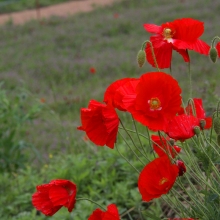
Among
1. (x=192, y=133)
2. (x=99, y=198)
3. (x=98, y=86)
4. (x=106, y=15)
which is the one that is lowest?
(x=106, y=15)

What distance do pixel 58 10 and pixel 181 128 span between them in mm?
13667

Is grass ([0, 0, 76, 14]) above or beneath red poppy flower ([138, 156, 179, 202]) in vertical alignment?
beneath

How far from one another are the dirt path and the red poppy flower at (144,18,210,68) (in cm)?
1198

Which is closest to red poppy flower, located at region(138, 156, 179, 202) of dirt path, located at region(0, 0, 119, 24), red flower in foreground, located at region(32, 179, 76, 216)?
red flower in foreground, located at region(32, 179, 76, 216)

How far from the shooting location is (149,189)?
156 centimetres

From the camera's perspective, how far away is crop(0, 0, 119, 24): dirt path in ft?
45.7

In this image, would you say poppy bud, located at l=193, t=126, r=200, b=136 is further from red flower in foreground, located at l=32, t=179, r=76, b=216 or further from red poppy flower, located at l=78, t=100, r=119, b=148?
red flower in foreground, located at l=32, t=179, r=76, b=216

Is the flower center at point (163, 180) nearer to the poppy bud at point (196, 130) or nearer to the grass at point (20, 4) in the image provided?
the poppy bud at point (196, 130)

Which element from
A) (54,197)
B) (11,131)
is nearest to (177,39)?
(54,197)

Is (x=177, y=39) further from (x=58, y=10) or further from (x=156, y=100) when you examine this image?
(x=58, y=10)

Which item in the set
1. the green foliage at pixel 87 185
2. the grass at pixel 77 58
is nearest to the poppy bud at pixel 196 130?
the green foliage at pixel 87 185

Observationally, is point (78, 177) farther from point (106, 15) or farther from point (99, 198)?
point (106, 15)

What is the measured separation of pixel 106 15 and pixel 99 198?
10.0 m

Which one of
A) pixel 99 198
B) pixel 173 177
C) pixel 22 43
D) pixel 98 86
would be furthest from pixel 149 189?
pixel 22 43
